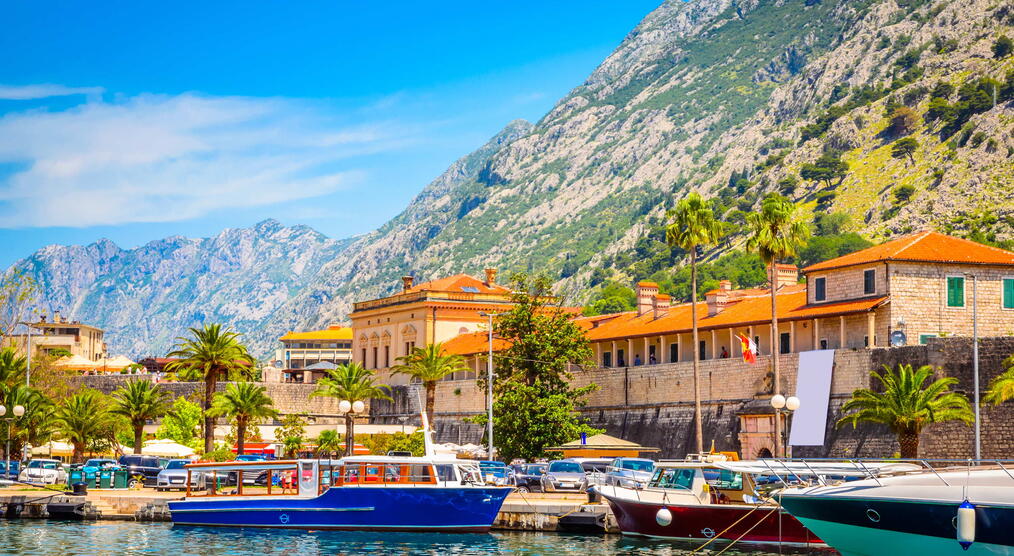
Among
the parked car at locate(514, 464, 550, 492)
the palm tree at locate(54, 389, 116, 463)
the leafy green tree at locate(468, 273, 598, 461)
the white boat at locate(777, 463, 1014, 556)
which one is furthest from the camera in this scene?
the palm tree at locate(54, 389, 116, 463)

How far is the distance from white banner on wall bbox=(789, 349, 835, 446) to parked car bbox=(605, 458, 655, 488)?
10.4 meters

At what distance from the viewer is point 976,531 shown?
28125mm

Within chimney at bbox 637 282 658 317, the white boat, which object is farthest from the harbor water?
chimney at bbox 637 282 658 317

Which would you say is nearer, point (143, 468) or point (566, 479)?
point (566, 479)

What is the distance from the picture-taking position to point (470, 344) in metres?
97.1

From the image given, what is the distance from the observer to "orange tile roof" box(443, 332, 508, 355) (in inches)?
3556

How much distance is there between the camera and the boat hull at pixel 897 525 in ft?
91.3

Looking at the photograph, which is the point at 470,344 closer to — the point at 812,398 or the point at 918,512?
the point at 812,398

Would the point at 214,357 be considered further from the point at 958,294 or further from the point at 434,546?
the point at 958,294

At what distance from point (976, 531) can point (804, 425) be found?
34868mm

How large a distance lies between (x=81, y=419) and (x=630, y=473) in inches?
1456

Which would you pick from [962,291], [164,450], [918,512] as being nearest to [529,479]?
[962,291]

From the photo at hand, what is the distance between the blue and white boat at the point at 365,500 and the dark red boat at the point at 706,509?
19.8 ft

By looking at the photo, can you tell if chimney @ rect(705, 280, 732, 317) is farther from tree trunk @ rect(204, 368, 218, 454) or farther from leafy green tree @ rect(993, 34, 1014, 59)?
leafy green tree @ rect(993, 34, 1014, 59)
